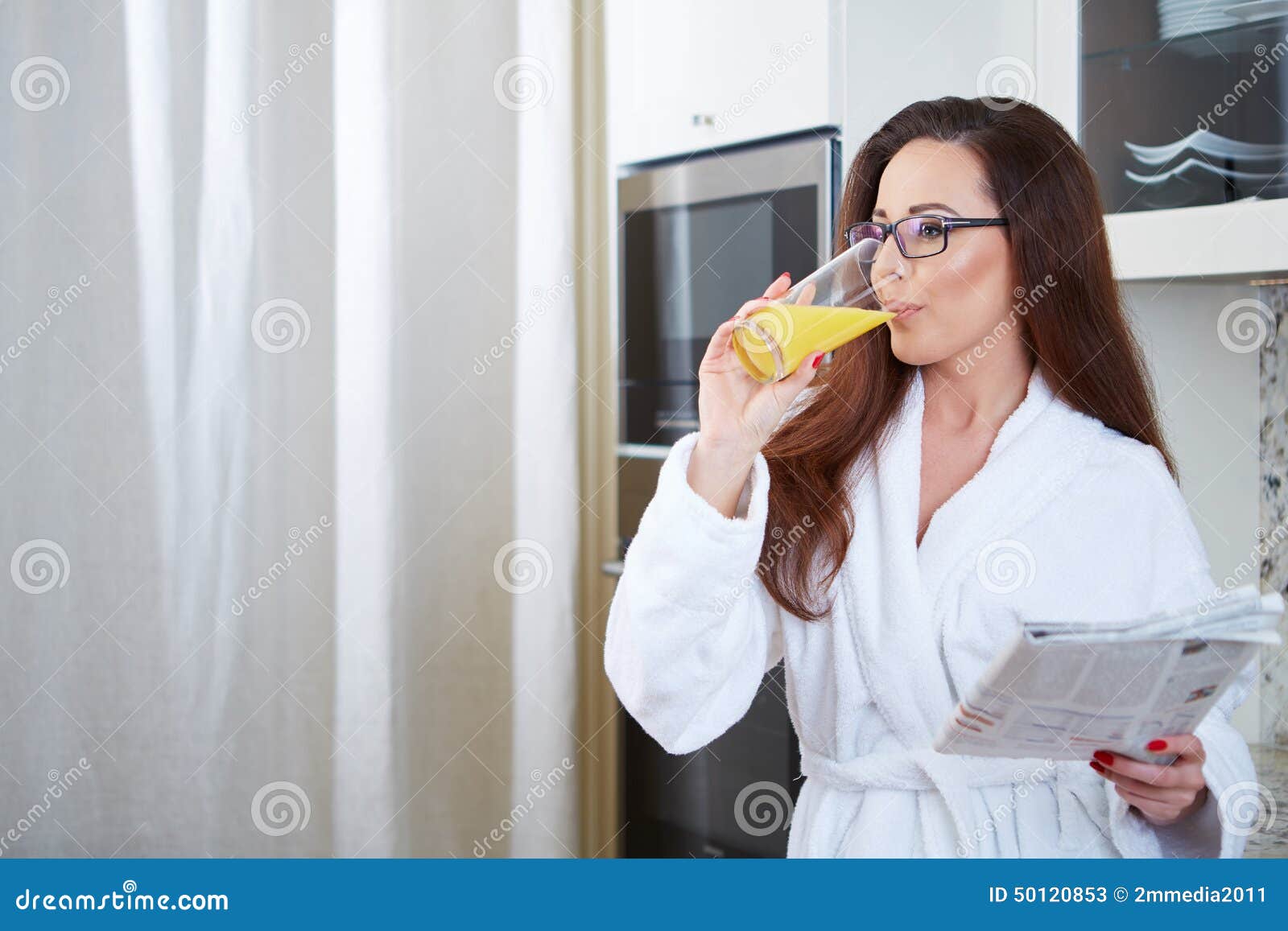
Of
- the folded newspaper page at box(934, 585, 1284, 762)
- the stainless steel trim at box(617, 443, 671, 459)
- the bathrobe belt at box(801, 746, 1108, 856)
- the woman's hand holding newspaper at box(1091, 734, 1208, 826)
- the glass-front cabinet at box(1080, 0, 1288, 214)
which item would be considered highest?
the glass-front cabinet at box(1080, 0, 1288, 214)

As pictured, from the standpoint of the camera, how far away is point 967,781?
1167 mm

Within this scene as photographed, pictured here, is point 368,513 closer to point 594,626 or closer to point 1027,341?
point 594,626

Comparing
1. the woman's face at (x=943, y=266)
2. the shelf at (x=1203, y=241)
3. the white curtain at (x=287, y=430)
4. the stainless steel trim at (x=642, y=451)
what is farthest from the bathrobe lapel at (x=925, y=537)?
the white curtain at (x=287, y=430)

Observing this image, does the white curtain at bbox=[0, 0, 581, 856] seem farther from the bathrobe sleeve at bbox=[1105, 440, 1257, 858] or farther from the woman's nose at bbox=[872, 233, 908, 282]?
the bathrobe sleeve at bbox=[1105, 440, 1257, 858]

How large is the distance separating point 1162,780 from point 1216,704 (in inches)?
3.6

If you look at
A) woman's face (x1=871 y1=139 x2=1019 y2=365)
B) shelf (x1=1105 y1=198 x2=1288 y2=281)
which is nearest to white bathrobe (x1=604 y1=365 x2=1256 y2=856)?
woman's face (x1=871 y1=139 x2=1019 y2=365)

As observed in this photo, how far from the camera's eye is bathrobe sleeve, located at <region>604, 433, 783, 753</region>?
41.8 inches

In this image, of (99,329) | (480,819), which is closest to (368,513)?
(99,329)

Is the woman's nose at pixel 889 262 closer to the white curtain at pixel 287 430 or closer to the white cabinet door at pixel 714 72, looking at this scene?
the white cabinet door at pixel 714 72

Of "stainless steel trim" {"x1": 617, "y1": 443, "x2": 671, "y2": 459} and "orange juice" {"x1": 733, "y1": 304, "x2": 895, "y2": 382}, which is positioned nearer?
"orange juice" {"x1": 733, "y1": 304, "x2": 895, "y2": 382}

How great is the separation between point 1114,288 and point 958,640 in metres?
0.46

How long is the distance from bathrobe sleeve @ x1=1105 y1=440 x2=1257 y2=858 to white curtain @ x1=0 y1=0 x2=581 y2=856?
3.90 feet

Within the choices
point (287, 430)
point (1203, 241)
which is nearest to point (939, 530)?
point (1203, 241)

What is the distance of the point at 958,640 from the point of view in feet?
3.83
